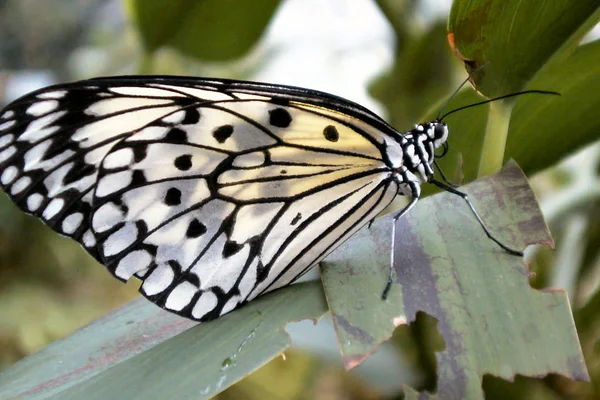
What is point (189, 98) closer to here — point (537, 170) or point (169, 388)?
point (169, 388)

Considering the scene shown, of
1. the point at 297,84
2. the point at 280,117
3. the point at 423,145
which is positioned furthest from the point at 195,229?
the point at 297,84

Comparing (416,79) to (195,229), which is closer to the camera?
(195,229)

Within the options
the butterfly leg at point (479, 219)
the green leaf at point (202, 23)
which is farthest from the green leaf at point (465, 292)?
the green leaf at point (202, 23)

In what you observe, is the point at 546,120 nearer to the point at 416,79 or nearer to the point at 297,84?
the point at 416,79

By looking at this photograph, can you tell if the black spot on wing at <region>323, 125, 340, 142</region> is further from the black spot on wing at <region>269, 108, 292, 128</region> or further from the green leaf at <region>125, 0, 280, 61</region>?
the green leaf at <region>125, 0, 280, 61</region>

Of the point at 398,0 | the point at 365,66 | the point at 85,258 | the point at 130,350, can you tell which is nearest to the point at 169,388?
the point at 130,350

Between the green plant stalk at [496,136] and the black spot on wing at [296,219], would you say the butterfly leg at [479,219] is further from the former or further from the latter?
the black spot on wing at [296,219]

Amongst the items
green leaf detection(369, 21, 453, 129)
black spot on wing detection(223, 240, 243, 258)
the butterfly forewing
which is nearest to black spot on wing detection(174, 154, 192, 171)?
the butterfly forewing
